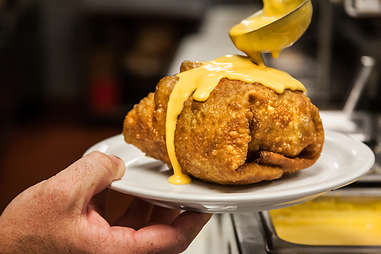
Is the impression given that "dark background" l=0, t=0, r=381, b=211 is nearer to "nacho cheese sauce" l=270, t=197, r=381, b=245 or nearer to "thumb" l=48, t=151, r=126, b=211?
"nacho cheese sauce" l=270, t=197, r=381, b=245

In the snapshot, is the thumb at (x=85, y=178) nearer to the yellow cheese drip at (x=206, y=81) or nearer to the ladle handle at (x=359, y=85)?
the yellow cheese drip at (x=206, y=81)

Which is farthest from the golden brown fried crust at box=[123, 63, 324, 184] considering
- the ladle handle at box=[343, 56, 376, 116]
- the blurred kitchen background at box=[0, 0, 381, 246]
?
the blurred kitchen background at box=[0, 0, 381, 246]

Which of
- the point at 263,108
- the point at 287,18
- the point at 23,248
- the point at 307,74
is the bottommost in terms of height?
the point at 307,74

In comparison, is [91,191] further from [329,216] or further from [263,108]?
[329,216]

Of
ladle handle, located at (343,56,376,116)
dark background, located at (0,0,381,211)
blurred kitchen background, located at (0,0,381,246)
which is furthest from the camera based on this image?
dark background, located at (0,0,381,211)

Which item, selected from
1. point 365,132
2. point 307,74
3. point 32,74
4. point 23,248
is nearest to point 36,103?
point 32,74

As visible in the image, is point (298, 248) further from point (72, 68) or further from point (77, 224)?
point (72, 68)

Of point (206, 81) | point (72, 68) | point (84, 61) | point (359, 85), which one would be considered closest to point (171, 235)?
point (206, 81)

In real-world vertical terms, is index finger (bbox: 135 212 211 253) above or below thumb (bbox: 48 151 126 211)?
below
